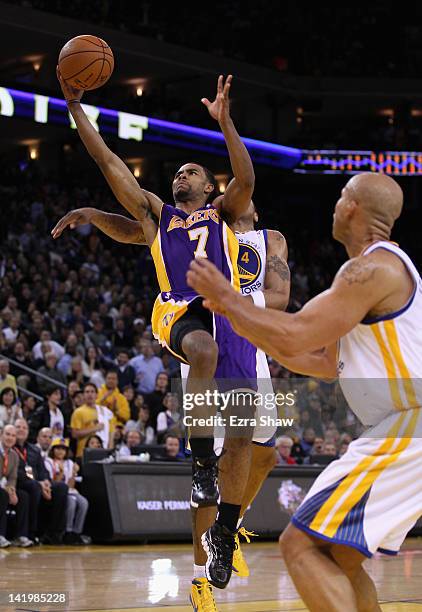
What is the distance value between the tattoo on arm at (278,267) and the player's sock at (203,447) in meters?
1.67

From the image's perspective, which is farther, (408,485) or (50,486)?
(50,486)

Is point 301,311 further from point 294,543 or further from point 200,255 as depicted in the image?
point 200,255

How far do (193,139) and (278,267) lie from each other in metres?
18.1

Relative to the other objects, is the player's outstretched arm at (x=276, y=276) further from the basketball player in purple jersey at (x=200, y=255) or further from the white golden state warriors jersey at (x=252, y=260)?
the basketball player in purple jersey at (x=200, y=255)

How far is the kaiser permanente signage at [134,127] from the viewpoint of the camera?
2039 cm

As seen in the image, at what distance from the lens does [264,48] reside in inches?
1118

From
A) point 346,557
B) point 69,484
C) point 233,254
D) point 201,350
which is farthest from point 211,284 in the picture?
point 69,484

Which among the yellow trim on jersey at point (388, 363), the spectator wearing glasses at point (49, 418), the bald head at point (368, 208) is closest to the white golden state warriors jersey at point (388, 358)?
the yellow trim on jersey at point (388, 363)

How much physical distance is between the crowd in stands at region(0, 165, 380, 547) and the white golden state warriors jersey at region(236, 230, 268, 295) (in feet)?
16.2

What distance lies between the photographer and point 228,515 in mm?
5844

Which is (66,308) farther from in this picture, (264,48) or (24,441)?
(264,48)

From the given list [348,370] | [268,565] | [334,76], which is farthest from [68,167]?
[348,370]

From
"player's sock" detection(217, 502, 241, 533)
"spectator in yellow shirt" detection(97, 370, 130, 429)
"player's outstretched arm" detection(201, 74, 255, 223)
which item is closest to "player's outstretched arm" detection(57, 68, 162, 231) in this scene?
"player's outstretched arm" detection(201, 74, 255, 223)

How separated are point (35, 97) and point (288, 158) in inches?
353
